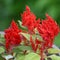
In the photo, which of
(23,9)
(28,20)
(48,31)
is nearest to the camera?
(48,31)

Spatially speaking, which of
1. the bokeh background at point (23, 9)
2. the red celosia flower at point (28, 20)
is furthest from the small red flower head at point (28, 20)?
the bokeh background at point (23, 9)

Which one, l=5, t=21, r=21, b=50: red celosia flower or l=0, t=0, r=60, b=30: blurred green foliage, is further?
l=0, t=0, r=60, b=30: blurred green foliage

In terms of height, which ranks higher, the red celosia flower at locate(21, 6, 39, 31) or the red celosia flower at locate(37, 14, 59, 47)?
the red celosia flower at locate(21, 6, 39, 31)

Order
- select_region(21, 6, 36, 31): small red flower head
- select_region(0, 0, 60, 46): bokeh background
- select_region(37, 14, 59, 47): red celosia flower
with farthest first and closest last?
select_region(0, 0, 60, 46): bokeh background
select_region(21, 6, 36, 31): small red flower head
select_region(37, 14, 59, 47): red celosia flower

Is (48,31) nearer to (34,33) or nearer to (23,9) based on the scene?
(34,33)

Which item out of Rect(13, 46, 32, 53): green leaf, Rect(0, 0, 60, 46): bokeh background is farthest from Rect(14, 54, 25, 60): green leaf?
Rect(0, 0, 60, 46): bokeh background

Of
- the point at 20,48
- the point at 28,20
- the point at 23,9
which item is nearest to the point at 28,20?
the point at 28,20

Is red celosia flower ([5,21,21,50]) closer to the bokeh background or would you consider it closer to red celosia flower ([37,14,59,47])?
red celosia flower ([37,14,59,47])

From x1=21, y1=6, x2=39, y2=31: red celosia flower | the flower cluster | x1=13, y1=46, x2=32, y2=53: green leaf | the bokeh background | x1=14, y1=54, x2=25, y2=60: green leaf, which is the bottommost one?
x1=14, y1=54, x2=25, y2=60: green leaf
